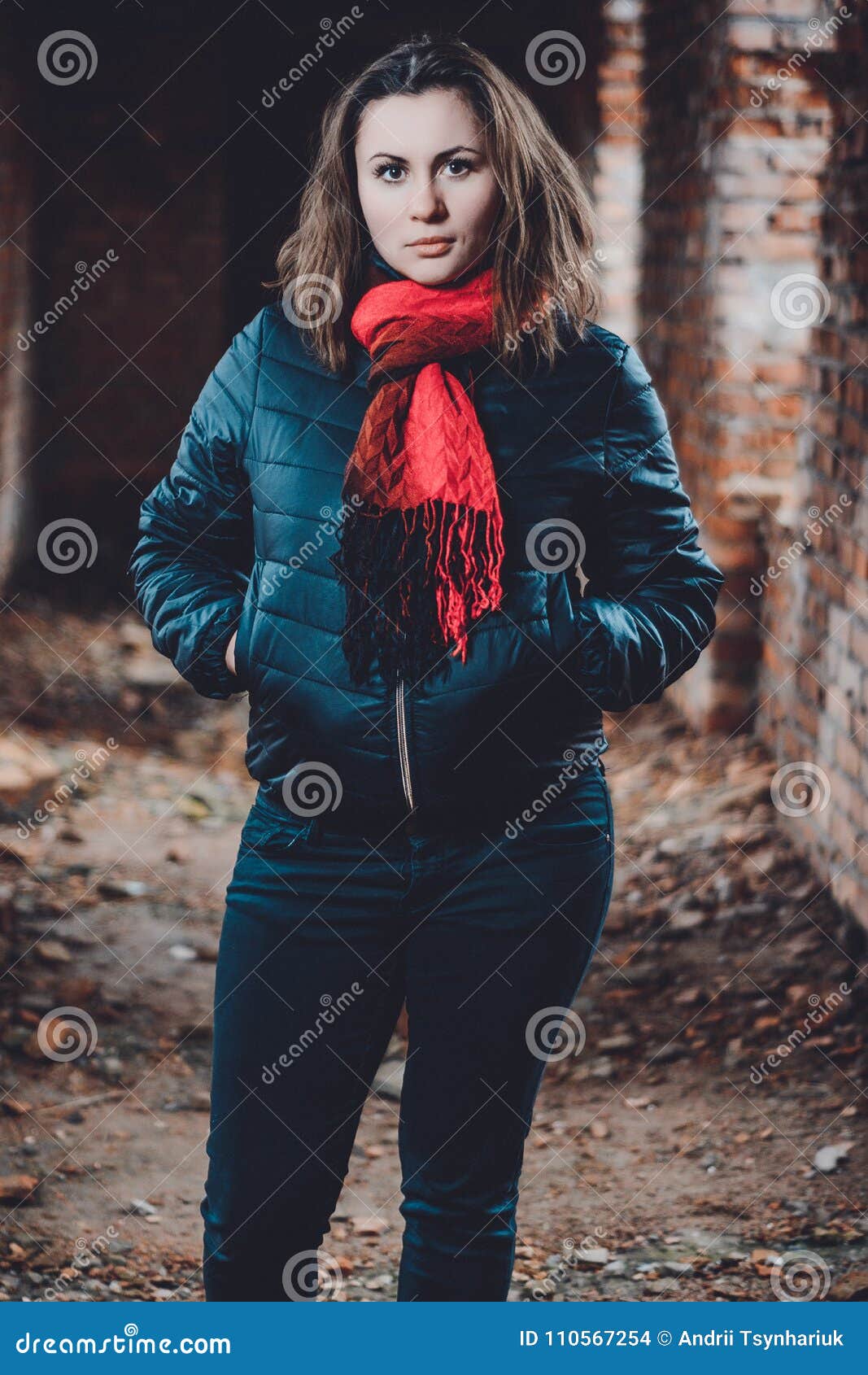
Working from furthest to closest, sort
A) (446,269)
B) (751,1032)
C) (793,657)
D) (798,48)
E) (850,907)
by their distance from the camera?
(798,48) < (793,657) < (850,907) < (751,1032) < (446,269)

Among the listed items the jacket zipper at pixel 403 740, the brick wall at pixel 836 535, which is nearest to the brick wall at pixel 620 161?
the brick wall at pixel 836 535

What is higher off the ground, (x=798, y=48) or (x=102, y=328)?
(x=798, y=48)

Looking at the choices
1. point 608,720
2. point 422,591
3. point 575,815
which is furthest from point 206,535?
point 608,720

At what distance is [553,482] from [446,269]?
0.89 feet

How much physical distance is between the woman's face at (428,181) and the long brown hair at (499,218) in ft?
0.06

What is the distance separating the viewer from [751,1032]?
3426mm

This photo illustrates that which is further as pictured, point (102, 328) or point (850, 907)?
point (102, 328)

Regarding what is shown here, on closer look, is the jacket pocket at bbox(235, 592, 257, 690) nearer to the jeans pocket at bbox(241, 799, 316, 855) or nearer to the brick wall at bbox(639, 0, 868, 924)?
the jeans pocket at bbox(241, 799, 316, 855)

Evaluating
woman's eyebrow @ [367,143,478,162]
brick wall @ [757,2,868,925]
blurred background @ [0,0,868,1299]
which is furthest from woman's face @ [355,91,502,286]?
brick wall @ [757,2,868,925]

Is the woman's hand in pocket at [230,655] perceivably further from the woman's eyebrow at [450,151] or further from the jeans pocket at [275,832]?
the woman's eyebrow at [450,151]

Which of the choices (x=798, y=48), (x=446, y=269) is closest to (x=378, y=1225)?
(x=446, y=269)

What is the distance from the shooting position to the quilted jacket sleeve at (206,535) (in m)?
1.75

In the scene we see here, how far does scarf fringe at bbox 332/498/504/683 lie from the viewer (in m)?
1.66

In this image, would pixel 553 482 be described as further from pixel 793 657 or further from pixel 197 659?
pixel 793 657
